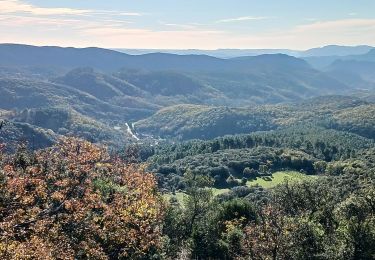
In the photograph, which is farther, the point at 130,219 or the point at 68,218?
the point at 130,219

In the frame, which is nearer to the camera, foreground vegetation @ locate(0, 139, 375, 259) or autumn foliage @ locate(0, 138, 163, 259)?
autumn foliage @ locate(0, 138, 163, 259)

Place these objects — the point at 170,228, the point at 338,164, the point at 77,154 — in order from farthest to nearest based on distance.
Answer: the point at 338,164, the point at 170,228, the point at 77,154

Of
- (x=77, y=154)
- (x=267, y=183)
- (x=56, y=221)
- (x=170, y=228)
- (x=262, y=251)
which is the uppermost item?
(x=77, y=154)

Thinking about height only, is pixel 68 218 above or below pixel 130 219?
above

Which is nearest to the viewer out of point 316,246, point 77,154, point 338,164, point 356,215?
point 77,154

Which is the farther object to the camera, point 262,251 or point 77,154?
point 262,251

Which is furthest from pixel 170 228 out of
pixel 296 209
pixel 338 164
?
pixel 338 164

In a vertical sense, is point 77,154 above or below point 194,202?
above

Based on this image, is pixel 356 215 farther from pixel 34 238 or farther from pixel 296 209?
pixel 34 238

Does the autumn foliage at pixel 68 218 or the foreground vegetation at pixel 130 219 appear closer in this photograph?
the autumn foliage at pixel 68 218
